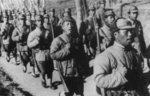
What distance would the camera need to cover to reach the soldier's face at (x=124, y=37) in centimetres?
509

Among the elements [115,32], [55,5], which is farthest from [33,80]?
[55,5]

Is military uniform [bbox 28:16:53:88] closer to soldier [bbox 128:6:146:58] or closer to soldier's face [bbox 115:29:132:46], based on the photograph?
soldier [bbox 128:6:146:58]

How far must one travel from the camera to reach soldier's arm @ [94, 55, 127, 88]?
4.90 m

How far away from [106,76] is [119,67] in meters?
0.22

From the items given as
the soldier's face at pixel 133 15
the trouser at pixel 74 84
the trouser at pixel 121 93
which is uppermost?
the soldier's face at pixel 133 15

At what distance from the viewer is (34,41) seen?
1077cm

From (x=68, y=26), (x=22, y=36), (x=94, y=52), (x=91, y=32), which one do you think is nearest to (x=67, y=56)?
(x=68, y=26)

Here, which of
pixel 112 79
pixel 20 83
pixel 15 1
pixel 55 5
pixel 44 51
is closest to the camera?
pixel 112 79

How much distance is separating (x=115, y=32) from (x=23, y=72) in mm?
8856

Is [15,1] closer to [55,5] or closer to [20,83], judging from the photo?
[55,5]

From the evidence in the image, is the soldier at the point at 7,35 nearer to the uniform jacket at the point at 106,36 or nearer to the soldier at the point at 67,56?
the uniform jacket at the point at 106,36

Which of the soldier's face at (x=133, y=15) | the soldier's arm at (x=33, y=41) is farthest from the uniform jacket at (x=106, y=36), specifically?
the soldier's arm at (x=33, y=41)

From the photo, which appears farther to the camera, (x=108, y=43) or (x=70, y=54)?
(x=108, y=43)

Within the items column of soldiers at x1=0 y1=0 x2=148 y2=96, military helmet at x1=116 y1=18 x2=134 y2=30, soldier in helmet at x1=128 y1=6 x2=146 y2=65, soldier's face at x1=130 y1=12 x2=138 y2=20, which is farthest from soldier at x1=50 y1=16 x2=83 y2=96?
military helmet at x1=116 y1=18 x2=134 y2=30
